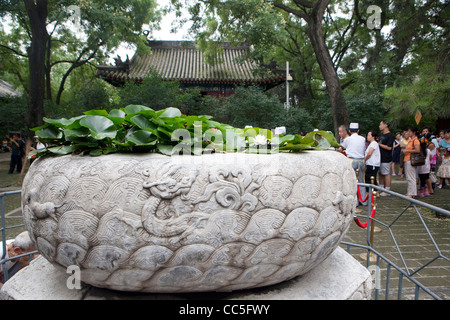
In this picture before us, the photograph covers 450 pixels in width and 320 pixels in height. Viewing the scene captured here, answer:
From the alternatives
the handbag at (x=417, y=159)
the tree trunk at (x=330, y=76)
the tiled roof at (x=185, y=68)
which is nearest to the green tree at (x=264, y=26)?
the tree trunk at (x=330, y=76)

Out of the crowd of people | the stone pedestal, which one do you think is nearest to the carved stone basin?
the stone pedestal

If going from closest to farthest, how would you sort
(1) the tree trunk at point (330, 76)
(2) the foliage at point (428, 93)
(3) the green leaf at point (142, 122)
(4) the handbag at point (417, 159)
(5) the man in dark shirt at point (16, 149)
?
(3) the green leaf at point (142, 122), (2) the foliage at point (428, 93), (4) the handbag at point (417, 159), (1) the tree trunk at point (330, 76), (5) the man in dark shirt at point (16, 149)

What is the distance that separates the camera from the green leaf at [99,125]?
4.84ft

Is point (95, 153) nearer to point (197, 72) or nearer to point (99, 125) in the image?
point (99, 125)

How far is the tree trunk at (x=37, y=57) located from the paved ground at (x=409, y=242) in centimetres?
286

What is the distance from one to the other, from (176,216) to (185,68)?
533 inches

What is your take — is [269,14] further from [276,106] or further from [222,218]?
[222,218]

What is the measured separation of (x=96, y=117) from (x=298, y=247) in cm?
116

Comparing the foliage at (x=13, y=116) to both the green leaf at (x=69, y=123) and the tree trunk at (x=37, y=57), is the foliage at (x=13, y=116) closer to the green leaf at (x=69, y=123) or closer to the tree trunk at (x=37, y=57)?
the tree trunk at (x=37, y=57)

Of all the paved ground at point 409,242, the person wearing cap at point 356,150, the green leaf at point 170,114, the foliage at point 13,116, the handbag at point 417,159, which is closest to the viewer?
the green leaf at point 170,114

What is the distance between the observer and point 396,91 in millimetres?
4867

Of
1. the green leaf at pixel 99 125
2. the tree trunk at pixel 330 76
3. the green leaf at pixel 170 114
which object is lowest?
the green leaf at pixel 99 125

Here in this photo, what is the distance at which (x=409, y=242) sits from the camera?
386 centimetres
